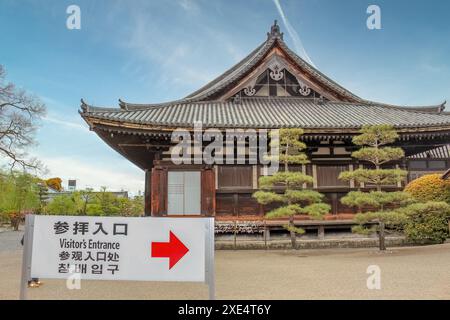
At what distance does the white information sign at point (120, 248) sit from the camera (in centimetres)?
Answer: 434

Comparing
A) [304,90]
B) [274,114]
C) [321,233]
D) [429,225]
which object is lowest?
[321,233]

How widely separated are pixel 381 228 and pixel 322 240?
266 cm

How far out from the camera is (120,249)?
445 centimetres

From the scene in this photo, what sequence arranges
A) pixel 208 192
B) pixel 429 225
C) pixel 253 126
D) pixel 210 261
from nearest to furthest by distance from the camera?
pixel 210 261 < pixel 429 225 < pixel 253 126 < pixel 208 192

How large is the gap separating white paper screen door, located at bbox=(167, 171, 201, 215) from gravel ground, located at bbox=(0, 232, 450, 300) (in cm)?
388

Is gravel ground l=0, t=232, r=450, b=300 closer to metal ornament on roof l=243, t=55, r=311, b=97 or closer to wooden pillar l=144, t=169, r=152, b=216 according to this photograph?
wooden pillar l=144, t=169, r=152, b=216

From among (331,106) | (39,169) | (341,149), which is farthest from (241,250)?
(39,169)

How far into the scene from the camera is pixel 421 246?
13.2 metres

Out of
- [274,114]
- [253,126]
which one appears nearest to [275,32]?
[274,114]

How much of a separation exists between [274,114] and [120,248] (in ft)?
40.5

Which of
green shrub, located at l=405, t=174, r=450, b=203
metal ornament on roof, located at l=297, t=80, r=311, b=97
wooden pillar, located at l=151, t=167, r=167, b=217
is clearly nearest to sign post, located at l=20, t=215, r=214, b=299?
wooden pillar, located at l=151, t=167, r=167, b=217

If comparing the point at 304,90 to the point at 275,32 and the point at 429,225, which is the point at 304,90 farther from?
the point at 429,225

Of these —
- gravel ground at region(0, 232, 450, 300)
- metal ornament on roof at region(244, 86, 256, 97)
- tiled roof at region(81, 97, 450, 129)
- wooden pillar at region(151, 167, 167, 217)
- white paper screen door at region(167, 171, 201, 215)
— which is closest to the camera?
gravel ground at region(0, 232, 450, 300)

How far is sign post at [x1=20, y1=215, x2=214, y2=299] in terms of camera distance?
170 inches
